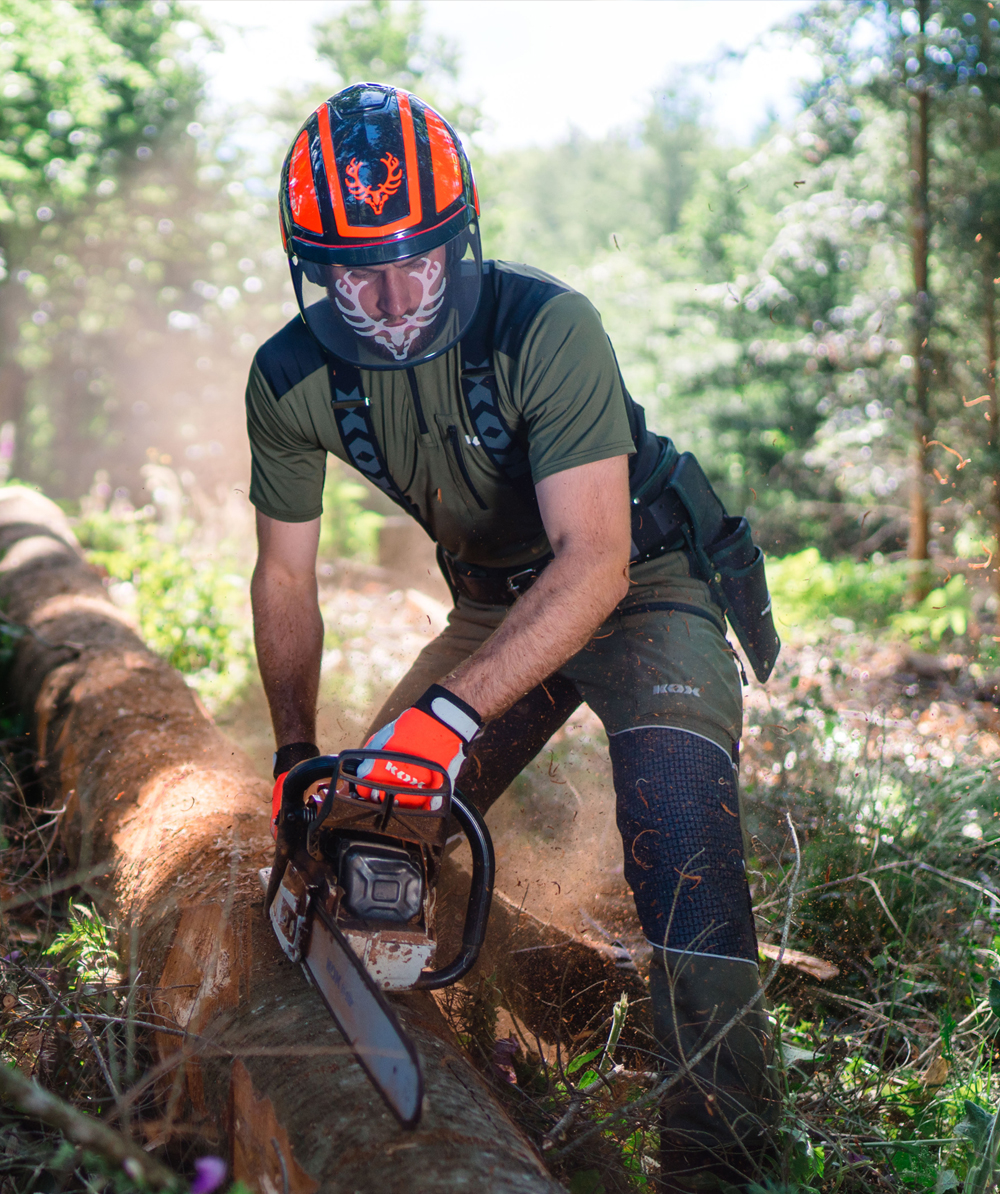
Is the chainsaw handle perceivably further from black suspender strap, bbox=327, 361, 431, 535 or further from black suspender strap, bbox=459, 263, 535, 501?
black suspender strap, bbox=327, 361, 431, 535

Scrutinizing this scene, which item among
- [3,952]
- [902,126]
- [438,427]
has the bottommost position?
[3,952]

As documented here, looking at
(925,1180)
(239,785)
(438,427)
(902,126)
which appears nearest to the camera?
(925,1180)

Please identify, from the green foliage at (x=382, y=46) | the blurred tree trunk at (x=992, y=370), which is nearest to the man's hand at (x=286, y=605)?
the blurred tree trunk at (x=992, y=370)

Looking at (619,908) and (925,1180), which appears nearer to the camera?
(925,1180)

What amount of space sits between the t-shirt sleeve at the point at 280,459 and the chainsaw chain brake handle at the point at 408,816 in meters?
1.07

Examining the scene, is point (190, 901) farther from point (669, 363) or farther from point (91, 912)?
point (669, 363)

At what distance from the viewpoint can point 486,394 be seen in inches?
92.7

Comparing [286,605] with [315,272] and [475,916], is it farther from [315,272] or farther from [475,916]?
[475,916]

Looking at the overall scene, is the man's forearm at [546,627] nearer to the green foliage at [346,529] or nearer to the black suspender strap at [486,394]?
the black suspender strap at [486,394]

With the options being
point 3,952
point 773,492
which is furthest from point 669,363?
point 3,952

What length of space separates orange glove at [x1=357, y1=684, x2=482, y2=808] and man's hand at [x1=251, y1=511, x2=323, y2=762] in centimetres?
77

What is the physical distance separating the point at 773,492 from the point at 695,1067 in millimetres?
14655

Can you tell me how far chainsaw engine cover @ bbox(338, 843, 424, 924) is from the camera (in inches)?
64.5

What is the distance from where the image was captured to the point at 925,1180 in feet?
5.69
